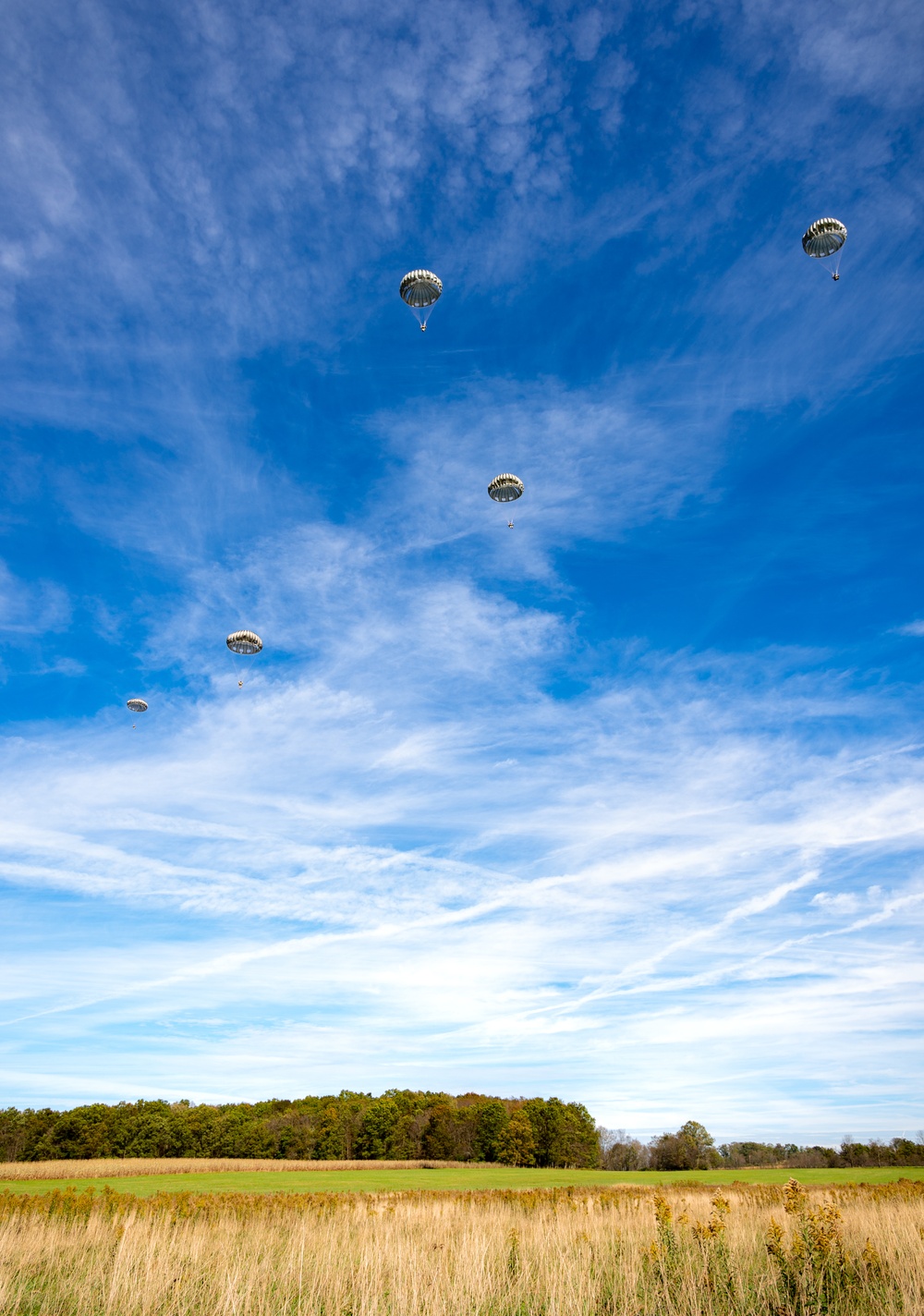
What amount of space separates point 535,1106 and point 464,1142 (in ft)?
34.4

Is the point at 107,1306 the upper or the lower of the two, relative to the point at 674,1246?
lower

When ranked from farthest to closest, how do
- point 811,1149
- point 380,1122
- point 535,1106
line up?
point 380,1122 → point 535,1106 → point 811,1149

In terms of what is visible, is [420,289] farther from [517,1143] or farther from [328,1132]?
[328,1132]

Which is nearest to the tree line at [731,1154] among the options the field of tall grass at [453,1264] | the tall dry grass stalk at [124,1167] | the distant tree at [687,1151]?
the distant tree at [687,1151]

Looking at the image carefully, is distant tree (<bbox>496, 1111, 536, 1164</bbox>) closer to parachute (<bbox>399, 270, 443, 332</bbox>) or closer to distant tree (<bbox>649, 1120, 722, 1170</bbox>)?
distant tree (<bbox>649, 1120, 722, 1170</bbox>)

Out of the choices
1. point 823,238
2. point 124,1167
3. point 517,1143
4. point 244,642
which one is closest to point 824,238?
point 823,238

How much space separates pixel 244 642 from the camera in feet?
107

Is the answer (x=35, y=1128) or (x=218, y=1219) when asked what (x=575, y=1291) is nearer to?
(x=218, y=1219)

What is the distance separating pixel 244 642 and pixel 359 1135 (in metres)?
97.1

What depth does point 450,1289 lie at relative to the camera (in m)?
10.5

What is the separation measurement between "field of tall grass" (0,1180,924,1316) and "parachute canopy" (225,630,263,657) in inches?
792

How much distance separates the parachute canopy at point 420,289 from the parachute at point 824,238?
43.4 feet

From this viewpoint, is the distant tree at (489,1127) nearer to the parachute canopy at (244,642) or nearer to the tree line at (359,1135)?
the tree line at (359,1135)

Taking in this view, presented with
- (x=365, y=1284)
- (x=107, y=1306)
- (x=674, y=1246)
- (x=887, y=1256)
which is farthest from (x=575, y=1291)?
(x=107, y=1306)
